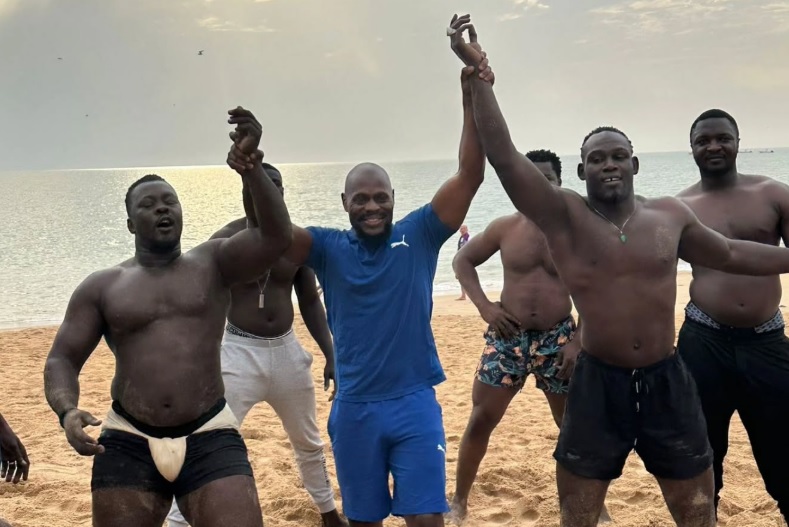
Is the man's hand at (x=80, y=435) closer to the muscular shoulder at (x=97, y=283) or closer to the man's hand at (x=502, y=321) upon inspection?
the muscular shoulder at (x=97, y=283)

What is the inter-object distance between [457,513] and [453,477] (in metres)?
0.88

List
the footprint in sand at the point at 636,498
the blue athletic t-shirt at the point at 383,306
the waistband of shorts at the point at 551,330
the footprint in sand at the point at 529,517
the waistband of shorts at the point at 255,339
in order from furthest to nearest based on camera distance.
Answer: the footprint in sand at the point at 636,498 → the footprint in sand at the point at 529,517 → the waistband of shorts at the point at 551,330 → the waistband of shorts at the point at 255,339 → the blue athletic t-shirt at the point at 383,306

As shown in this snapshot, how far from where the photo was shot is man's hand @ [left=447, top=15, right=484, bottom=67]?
3.20 meters

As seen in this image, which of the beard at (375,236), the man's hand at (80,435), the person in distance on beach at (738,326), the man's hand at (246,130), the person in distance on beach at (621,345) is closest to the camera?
the man's hand at (80,435)

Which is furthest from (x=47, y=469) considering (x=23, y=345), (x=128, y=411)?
(x=23, y=345)

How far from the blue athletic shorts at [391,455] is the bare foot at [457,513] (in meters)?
1.58

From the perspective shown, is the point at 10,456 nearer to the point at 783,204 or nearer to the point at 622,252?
the point at 622,252

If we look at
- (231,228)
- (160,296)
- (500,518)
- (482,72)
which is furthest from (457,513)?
(482,72)

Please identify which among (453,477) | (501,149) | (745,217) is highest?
(501,149)

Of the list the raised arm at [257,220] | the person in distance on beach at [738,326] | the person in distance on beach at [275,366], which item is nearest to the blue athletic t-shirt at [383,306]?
the raised arm at [257,220]

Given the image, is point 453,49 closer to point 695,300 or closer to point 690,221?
point 690,221

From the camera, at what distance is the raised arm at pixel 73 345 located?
3006 mm

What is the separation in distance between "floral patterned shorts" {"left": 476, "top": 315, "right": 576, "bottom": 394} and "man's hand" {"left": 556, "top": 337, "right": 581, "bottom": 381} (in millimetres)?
78

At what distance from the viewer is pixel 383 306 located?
3.43 metres
